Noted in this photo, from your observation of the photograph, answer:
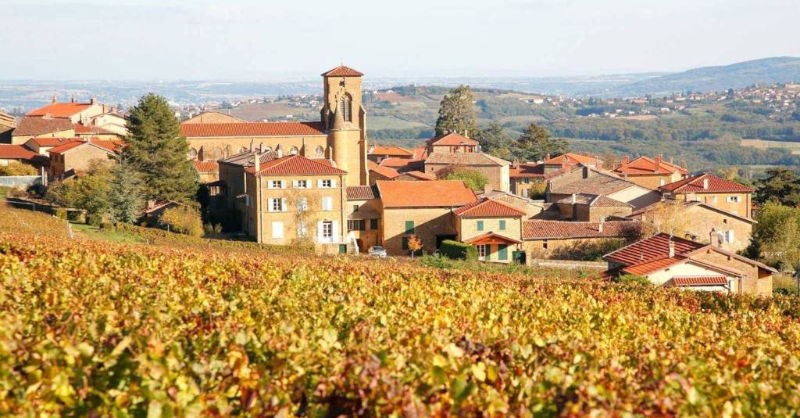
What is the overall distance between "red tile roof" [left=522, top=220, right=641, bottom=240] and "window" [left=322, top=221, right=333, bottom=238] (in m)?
9.22

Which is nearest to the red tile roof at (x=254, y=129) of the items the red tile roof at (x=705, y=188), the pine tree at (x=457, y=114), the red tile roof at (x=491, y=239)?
the red tile roof at (x=705, y=188)

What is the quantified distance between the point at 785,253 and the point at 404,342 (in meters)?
43.5

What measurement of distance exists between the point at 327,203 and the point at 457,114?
59374 millimetres

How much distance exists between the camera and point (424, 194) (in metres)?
52.1

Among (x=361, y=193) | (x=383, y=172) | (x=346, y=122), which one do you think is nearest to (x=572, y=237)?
(x=361, y=193)

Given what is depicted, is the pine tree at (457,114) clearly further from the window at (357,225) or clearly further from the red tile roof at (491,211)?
the red tile roof at (491,211)

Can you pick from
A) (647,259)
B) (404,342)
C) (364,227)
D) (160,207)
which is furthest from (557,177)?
(404,342)

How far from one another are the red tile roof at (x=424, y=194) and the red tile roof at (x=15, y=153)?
28764 millimetres

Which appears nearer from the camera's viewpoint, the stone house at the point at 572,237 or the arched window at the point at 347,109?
the stone house at the point at 572,237

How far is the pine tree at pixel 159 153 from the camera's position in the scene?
5450cm

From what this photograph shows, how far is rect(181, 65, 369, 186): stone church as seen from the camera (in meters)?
70.5

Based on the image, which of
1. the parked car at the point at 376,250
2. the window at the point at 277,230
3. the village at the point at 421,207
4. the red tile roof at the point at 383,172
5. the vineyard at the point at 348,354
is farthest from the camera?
the red tile roof at the point at 383,172

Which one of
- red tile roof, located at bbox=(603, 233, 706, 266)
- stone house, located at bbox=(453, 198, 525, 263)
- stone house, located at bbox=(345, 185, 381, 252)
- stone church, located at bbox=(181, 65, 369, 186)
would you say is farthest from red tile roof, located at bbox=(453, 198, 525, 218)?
stone church, located at bbox=(181, 65, 369, 186)

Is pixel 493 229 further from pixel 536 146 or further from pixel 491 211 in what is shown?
pixel 536 146
